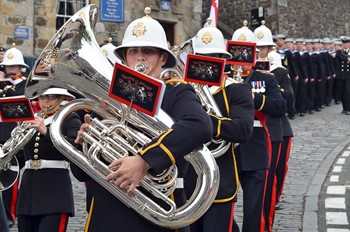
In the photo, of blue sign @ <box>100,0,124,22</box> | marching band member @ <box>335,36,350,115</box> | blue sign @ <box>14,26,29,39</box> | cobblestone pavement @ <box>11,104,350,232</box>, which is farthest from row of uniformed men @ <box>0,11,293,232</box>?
marching band member @ <box>335,36,350,115</box>

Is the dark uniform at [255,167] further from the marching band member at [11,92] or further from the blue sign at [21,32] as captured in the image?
the blue sign at [21,32]

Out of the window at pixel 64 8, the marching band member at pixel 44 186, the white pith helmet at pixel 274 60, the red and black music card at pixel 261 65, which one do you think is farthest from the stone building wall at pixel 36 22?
the marching band member at pixel 44 186

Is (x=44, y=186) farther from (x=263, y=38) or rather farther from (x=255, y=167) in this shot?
(x=263, y=38)

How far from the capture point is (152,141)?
11.7 ft

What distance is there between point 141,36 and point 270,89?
3.82 meters

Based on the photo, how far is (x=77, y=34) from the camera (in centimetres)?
396

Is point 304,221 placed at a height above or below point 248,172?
below

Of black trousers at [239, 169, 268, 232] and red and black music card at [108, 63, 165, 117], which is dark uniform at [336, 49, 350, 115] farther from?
red and black music card at [108, 63, 165, 117]

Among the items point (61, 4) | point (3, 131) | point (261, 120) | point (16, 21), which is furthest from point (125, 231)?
point (61, 4)

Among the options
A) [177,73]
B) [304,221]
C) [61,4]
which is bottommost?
[304,221]

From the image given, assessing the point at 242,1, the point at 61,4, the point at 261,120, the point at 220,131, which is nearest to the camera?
the point at 220,131

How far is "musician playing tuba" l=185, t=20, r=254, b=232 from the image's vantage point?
17.8ft

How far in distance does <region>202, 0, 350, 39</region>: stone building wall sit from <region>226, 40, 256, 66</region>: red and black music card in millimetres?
21462

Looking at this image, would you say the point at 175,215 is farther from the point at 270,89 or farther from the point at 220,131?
the point at 270,89
